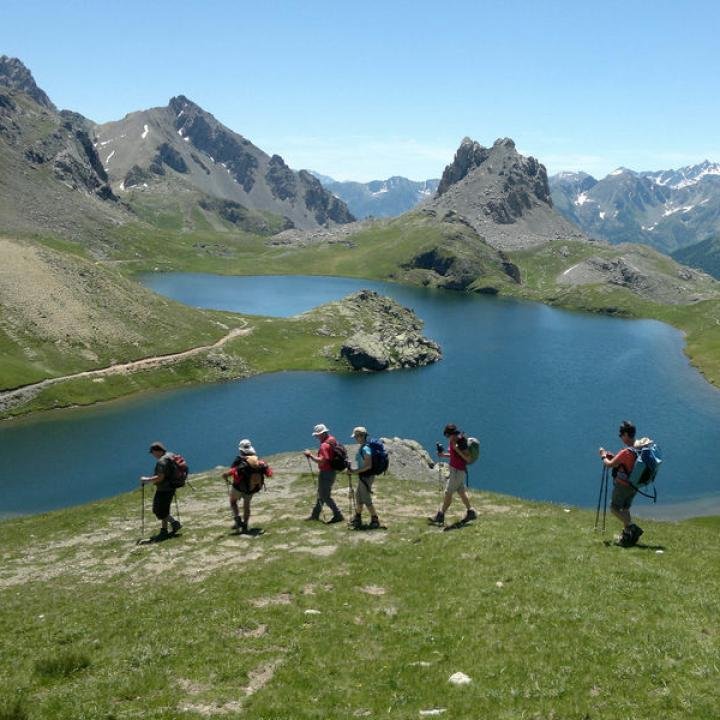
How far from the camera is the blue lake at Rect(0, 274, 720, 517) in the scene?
87.4m

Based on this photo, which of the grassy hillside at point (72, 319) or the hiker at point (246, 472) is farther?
the grassy hillside at point (72, 319)

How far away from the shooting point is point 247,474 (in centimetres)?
3403

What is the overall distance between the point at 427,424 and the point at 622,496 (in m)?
87.0

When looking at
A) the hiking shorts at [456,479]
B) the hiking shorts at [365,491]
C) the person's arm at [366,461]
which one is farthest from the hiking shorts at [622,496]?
the hiking shorts at [365,491]

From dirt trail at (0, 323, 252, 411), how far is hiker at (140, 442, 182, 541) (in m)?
91.1

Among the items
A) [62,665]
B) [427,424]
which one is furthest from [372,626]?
[427,424]

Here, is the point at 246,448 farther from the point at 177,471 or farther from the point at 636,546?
the point at 636,546

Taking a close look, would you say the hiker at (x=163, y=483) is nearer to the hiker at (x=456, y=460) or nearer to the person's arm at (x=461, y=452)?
the hiker at (x=456, y=460)

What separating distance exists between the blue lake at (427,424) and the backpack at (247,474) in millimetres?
52875

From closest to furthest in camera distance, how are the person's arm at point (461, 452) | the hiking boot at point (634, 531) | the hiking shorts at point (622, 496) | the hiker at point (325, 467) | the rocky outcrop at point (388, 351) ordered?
the hiking shorts at point (622, 496)
the hiking boot at point (634, 531)
the person's arm at point (461, 452)
the hiker at point (325, 467)
the rocky outcrop at point (388, 351)

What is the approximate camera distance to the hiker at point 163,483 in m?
33.8

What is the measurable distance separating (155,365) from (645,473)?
425 feet

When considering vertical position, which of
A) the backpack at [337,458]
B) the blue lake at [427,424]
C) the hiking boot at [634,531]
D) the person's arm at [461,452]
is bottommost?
the blue lake at [427,424]

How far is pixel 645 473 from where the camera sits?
26859 millimetres
